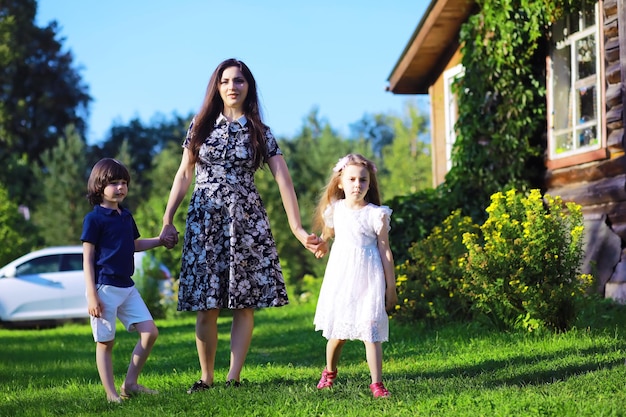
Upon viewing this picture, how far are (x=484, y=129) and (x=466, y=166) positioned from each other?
0.58 m

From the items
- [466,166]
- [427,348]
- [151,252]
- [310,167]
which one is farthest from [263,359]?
[310,167]

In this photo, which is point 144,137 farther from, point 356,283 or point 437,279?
point 356,283

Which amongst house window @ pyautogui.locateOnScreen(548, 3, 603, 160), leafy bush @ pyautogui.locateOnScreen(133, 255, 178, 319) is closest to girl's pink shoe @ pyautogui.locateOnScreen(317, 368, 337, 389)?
house window @ pyautogui.locateOnScreen(548, 3, 603, 160)

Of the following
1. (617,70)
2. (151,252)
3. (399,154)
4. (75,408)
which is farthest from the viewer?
(399,154)

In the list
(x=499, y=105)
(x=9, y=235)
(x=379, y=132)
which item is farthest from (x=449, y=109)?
(x=379, y=132)

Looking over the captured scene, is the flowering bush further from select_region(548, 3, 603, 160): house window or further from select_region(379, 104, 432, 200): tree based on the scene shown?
select_region(379, 104, 432, 200): tree

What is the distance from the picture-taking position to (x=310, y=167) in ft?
103

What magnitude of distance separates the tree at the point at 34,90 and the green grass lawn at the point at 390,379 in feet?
91.2

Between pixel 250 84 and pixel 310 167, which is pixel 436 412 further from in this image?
pixel 310 167

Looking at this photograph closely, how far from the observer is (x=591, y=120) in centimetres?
1084

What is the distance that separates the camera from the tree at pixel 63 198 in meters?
30.2

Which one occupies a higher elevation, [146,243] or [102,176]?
[102,176]

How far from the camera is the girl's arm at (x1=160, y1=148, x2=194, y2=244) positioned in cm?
574

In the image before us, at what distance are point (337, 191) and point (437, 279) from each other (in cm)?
325
